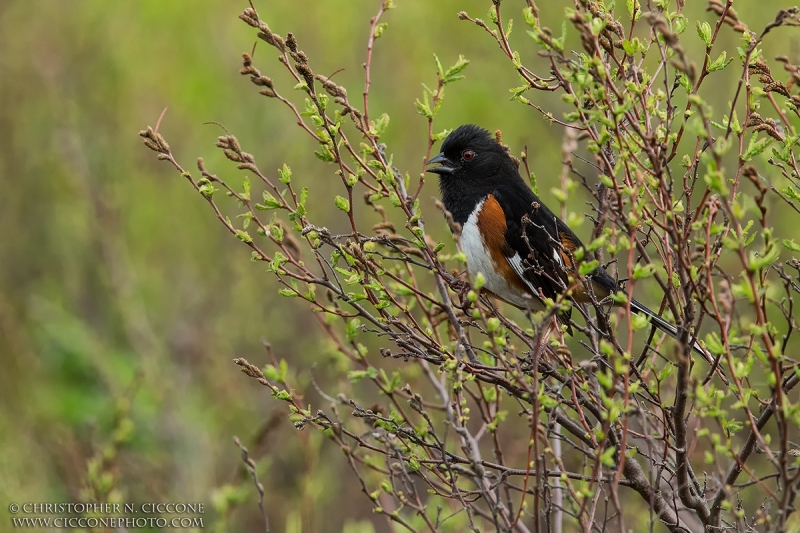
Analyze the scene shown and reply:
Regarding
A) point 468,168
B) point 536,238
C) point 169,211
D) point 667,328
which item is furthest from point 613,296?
point 169,211

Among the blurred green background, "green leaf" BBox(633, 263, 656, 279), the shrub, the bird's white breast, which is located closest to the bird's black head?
the bird's white breast

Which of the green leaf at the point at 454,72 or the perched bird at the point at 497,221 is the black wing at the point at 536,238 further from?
the green leaf at the point at 454,72

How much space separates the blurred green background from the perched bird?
2.25 metres

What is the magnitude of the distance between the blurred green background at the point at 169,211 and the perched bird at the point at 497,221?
7.38 feet

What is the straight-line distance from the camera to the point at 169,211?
24.0 ft

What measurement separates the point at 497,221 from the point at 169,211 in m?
4.53

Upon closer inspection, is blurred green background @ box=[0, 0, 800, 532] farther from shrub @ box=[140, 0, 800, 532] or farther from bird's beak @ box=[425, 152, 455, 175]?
shrub @ box=[140, 0, 800, 532]

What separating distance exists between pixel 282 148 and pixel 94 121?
166cm

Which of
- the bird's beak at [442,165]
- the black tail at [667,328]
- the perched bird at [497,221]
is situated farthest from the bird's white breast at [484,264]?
the black tail at [667,328]

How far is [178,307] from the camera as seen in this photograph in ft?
22.3

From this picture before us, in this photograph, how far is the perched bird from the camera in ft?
11.1

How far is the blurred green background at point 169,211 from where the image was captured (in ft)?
18.1

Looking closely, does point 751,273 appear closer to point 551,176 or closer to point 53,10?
point 551,176

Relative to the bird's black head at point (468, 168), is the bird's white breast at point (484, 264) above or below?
below
